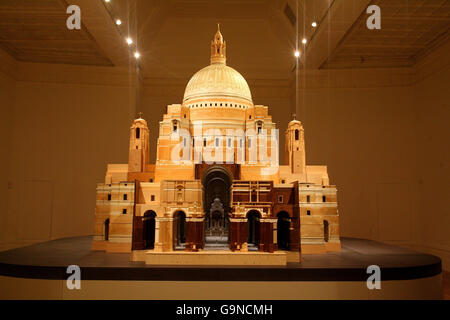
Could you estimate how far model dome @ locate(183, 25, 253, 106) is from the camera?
69.7 feet

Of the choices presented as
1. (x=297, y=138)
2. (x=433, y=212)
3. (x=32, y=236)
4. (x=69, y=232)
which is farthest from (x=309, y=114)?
(x=32, y=236)

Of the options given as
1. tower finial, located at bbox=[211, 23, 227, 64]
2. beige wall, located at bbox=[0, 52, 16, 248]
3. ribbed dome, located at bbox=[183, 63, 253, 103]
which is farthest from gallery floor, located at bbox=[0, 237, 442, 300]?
tower finial, located at bbox=[211, 23, 227, 64]

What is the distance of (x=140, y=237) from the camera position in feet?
51.0

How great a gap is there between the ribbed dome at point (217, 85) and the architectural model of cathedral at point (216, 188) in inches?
2.5

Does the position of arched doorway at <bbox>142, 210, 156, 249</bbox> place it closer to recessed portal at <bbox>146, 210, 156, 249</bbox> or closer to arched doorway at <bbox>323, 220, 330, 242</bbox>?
recessed portal at <bbox>146, 210, 156, 249</bbox>

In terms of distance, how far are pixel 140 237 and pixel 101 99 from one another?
1427cm

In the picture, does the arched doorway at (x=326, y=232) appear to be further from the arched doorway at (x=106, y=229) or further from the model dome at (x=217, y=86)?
the arched doorway at (x=106, y=229)

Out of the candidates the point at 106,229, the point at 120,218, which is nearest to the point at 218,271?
the point at 120,218

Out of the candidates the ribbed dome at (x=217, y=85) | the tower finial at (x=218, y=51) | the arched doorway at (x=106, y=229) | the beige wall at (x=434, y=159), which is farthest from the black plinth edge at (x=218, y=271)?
the tower finial at (x=218, y=51)

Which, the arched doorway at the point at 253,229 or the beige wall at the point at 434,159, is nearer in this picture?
the arched doorway at the point at 253,229

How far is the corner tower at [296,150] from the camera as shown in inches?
800

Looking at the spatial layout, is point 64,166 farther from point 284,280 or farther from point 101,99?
point 284,280

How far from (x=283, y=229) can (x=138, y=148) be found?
28.9ft

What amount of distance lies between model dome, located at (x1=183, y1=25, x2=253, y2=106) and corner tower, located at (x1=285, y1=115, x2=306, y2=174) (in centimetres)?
333
